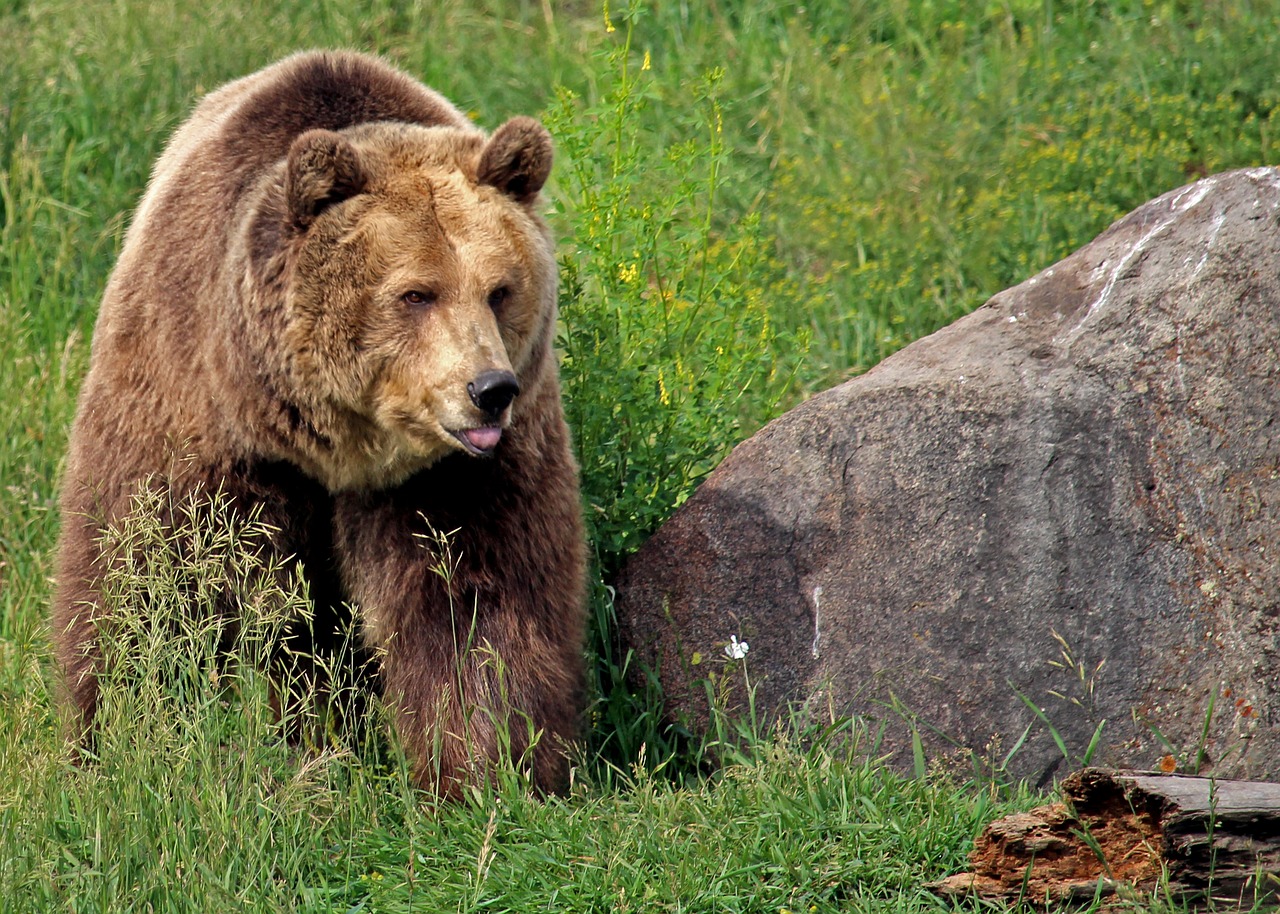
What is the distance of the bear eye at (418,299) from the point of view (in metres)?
3.93

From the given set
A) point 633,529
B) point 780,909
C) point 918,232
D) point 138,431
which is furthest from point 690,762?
point 918,232

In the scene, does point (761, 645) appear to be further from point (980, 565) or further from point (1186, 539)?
point (1186, 539)

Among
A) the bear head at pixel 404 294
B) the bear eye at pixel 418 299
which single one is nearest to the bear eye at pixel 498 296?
the bear head at pixel 404 294

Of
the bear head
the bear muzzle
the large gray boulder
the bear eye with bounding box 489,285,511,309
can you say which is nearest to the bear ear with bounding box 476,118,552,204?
the bear head

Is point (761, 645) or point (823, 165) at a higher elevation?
point (823, 165)

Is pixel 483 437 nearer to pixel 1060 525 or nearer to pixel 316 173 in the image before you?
pixel 316 173

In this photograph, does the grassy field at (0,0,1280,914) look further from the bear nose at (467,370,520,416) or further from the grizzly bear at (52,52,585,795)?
the bear nose at (467,370,520,416)

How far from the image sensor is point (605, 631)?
16.2 ft

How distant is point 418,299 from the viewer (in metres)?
3.94

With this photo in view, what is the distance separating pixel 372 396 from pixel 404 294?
11.4 inches

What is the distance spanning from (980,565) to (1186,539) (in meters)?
0.57

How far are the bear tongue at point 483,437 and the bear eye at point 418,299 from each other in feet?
1.21

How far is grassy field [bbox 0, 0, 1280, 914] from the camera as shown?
3.51m

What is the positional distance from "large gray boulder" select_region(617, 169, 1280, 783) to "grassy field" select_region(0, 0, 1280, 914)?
0.30m
